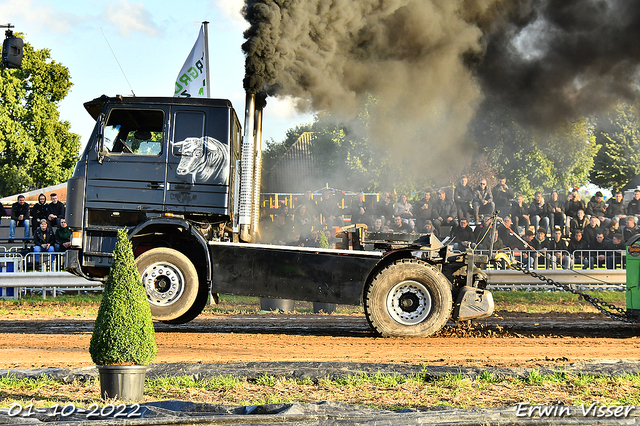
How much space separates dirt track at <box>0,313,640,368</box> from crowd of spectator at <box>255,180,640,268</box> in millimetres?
3915

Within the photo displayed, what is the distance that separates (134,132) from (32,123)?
2071 cm

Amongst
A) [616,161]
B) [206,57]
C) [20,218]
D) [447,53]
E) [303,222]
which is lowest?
[303,222]

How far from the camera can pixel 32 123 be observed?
27.4m

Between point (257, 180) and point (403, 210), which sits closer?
point (257, 180)

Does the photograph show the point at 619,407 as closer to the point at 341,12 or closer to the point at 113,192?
the point at 113,192

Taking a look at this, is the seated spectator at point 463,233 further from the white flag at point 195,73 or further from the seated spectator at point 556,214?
the white flag at point 195,73

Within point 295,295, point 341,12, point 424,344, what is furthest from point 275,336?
point 341,12

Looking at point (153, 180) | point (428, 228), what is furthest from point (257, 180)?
point (428, 228)

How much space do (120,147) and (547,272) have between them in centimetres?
1084

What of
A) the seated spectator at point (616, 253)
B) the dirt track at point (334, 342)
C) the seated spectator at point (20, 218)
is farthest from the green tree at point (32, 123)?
the seated spectator at point (616, 253)

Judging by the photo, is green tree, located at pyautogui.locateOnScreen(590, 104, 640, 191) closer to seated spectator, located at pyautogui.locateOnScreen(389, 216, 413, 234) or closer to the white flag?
seated spectator, located at pyautogui.locateOnScreen(389, 216, 413, 234)

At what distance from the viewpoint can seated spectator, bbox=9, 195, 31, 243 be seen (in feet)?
55.8

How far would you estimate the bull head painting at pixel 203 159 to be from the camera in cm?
918

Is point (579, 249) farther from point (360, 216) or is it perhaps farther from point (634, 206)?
point (360, 216)
